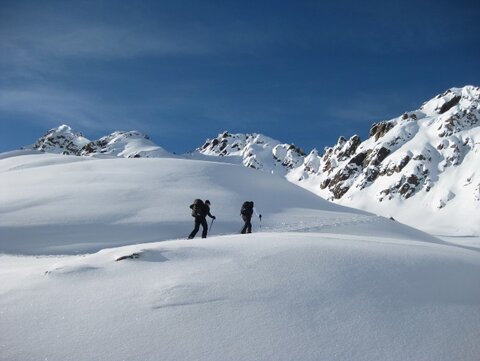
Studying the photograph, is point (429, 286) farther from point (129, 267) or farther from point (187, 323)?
point (129, 267)

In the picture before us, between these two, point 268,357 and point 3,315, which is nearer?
point 268,357

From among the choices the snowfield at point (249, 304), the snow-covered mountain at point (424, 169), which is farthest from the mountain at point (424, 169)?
the snowfield at point (249, 304)

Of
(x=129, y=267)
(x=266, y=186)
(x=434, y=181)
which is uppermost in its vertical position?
(x=434, y=181)

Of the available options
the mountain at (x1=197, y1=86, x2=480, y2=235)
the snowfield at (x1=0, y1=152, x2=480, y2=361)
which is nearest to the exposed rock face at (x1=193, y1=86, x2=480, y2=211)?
the mountain at (x1=197, y1=86, x2=480, y2=235)

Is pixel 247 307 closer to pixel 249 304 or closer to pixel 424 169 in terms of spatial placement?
pixel 249 304

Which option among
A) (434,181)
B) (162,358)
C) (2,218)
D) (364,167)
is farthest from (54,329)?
(364,167)

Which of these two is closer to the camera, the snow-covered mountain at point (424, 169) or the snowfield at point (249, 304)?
the snowfield at point (249, 304)

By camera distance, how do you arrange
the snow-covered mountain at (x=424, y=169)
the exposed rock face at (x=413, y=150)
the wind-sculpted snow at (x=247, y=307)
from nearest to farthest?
the wind-sculpted snow at (x=247, y=307), the snow-covered mountain at (x=424, y=169), the exposed rock face at (x=413, y=150)

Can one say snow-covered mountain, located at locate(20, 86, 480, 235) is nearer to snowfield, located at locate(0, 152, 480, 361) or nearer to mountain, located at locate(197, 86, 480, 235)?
mountain, located at locate(197, 86, 480, 235)

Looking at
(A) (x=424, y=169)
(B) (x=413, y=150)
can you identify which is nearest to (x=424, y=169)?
(A) (x=424, y=169)

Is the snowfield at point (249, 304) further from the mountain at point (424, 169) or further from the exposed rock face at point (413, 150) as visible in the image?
the exposed rock face at point (413, 150)

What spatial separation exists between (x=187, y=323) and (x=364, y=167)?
6497 inches

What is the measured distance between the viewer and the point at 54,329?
593 centimetres

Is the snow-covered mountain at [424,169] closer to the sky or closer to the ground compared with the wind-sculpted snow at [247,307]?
closer to the sky
